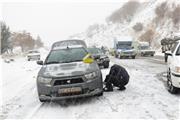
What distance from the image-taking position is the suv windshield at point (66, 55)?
393 inches

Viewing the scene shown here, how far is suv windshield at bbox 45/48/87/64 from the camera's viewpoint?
9.99 metres

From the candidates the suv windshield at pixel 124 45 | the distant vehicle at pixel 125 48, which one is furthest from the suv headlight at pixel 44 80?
the suv windshield at pixel 124 45

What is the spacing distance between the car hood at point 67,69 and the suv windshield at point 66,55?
0.44 m

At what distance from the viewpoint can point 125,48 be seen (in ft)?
119

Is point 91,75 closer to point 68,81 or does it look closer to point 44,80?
point 68,81

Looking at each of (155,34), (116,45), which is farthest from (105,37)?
(116,45)

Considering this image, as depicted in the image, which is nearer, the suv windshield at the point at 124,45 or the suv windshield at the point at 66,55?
the suv windshield at the point at 66,55

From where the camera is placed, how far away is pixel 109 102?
28.7 ft

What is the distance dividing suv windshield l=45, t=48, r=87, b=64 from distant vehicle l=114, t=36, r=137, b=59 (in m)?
25.4

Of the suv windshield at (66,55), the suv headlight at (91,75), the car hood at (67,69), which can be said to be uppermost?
the suv windshield at (66,55)

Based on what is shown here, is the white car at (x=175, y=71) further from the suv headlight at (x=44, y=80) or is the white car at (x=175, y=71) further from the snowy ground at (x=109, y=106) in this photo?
the suv headlight at (x=44, y=80)

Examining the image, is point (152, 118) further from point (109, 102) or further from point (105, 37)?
point (105, 37)

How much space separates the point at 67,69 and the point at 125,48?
27.9m

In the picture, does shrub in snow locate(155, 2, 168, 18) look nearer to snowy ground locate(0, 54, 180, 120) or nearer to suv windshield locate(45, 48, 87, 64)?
suv windshield locate(45, 48, 87, 64)
